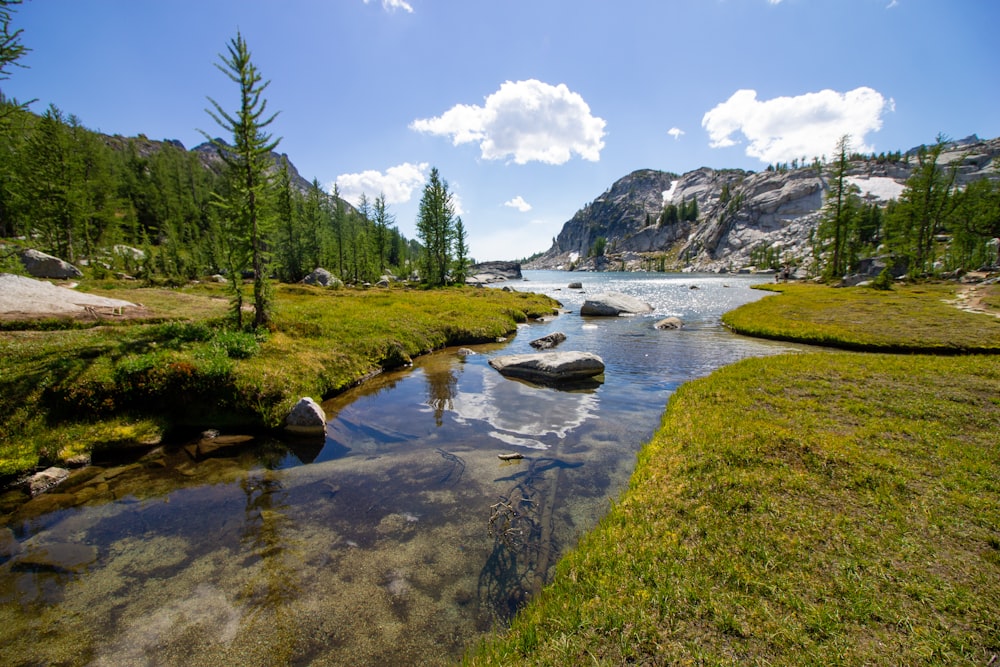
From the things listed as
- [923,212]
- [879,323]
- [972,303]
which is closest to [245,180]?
[879,323]

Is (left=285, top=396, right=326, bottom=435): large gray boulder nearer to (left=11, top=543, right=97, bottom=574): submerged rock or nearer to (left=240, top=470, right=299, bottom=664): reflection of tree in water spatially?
(left=240, top=470, right=299, bottom=664): reflection of tree in water

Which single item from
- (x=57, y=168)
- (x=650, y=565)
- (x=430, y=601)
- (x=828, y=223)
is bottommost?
(x=430, y=601)

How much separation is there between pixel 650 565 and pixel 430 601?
367 centimetres

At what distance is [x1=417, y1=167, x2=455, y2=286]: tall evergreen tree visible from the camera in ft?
225

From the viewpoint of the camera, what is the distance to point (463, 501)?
934 centimetres

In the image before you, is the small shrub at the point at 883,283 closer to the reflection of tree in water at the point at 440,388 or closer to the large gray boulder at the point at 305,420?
the reflection of tree in water at the point at 440,388

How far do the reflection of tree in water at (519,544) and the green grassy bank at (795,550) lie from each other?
59 cm

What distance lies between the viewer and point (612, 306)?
146 ft

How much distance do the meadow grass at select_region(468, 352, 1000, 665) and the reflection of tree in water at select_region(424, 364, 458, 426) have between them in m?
8.04

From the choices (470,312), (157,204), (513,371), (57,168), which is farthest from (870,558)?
(157,204)

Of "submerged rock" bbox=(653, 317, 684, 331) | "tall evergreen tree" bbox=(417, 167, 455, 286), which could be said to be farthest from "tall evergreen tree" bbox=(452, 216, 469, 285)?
"submerged rock" bbox=(653, 317, 684, 331)

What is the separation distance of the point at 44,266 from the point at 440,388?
150ft

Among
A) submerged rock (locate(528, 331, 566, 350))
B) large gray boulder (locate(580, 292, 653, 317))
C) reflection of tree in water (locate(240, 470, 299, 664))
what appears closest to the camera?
reflection of tree in water (locate(240, 470, 299, 664))

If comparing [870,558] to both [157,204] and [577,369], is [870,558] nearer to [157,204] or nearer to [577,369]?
[577,369]
